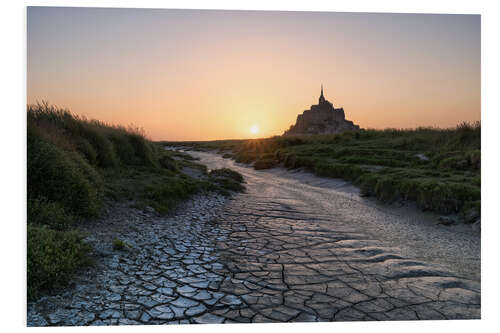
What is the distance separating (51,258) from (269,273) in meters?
3.02

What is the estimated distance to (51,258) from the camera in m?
4.04

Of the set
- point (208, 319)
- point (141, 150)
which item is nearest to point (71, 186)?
point (208, 319)

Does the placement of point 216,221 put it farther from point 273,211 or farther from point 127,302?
point 127,302

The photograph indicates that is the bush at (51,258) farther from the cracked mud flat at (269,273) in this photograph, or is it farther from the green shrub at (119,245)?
the green shrub at (119,245)

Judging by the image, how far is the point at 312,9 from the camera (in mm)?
5625

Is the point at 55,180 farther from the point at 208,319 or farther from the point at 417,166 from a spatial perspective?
the point at 417,166

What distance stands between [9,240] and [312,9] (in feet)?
20.0

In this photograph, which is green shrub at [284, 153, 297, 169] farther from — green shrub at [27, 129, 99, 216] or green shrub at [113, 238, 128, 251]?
green shrub at [113, 238, 128, 251]

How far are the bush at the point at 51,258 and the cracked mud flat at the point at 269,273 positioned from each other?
0.21 m

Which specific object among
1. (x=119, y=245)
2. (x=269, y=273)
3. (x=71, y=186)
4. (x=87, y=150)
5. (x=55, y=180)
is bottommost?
(x=269, y=273)

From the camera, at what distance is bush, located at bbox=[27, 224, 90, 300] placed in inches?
150

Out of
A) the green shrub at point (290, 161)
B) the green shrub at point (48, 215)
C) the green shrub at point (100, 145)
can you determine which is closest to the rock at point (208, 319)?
the green shrub at point (48, 215)

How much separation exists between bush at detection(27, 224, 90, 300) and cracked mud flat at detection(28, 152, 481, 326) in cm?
21

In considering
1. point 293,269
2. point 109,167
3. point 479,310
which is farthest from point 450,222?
point 109,167
